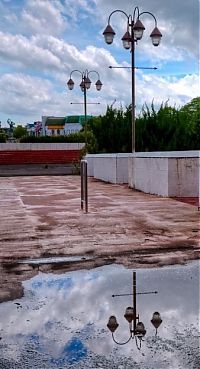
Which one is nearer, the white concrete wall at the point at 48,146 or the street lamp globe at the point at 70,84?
the street lamp globe at the point at 70,84

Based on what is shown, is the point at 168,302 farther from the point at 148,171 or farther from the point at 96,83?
the point at 96,83

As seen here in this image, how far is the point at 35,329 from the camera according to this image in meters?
3.65

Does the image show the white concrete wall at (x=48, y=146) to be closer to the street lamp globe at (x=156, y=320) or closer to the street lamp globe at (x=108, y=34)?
the street lamp globe at (x=108, y=34)

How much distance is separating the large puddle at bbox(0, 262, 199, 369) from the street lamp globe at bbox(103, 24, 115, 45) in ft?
37.1

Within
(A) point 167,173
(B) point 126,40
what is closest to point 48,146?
(B) point 126,40

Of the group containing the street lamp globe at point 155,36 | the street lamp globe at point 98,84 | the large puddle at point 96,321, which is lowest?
the large puddle at point 96,321

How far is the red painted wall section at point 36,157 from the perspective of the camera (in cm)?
3904

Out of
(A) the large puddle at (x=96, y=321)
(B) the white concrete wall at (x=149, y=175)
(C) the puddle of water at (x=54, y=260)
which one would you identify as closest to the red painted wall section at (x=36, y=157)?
(B) the white concrete wall at (x=149, y=175)

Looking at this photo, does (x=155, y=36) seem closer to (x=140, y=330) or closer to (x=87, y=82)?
(x=87, y=82)

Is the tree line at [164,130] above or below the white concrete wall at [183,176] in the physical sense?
above

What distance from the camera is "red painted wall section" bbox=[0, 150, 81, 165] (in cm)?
3904

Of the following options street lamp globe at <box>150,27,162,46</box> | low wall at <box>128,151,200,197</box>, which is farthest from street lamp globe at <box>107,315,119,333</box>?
street lamp globe at <box>150,27,162,46</box>

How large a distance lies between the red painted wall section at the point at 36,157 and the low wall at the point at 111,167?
15476mm

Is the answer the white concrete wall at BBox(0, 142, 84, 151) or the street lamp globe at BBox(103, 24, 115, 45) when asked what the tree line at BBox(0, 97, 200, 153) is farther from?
the white concrete wall at BBox(0, 142, 84, 151)
